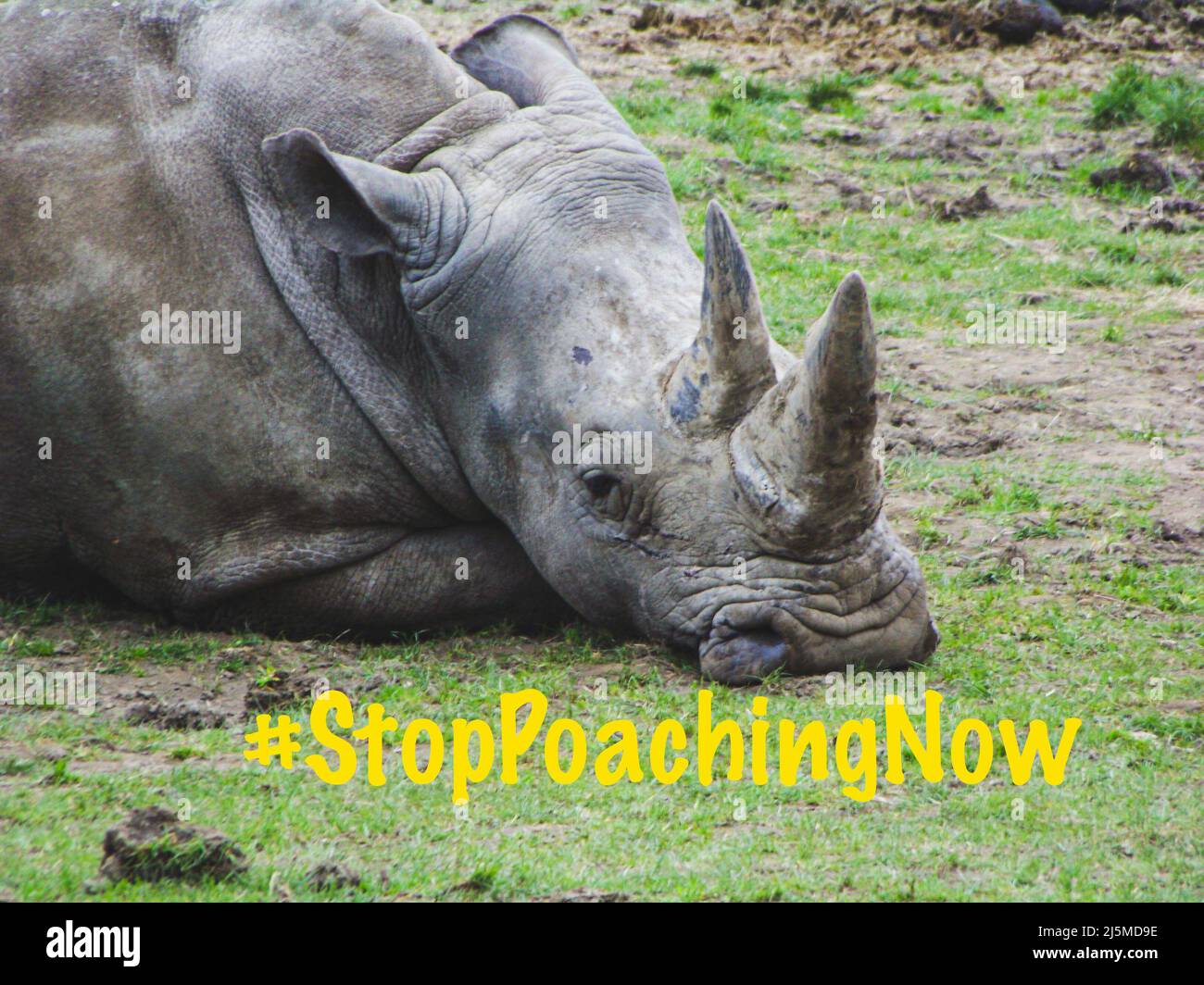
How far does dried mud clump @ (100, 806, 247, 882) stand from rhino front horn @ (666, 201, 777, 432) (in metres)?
2.31

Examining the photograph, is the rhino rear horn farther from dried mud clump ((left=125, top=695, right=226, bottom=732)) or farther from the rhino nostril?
dried mud clump ((left=125, top=695, right=226, bottom=732))

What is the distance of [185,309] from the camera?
6977 mm

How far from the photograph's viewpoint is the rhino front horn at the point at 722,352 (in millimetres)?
6105

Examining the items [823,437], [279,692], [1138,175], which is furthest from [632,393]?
[1138,175]

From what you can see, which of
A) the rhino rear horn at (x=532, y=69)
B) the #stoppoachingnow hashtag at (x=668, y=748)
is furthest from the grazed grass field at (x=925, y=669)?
the rhino rear horn at (x=532, y=69)

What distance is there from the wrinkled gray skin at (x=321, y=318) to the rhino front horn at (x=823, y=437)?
0.43m

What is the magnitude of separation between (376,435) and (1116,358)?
4732mm

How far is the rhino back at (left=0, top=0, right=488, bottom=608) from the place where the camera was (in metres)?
6.96

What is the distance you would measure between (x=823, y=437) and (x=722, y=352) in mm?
479

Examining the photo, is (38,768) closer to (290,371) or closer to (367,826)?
(367,826)

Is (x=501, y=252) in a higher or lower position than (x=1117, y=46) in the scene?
lower

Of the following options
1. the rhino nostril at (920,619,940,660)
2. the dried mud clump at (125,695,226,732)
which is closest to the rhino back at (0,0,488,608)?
the dried mud clump at (125,695,226,732)

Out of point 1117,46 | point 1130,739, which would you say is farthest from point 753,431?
point 1117,46
